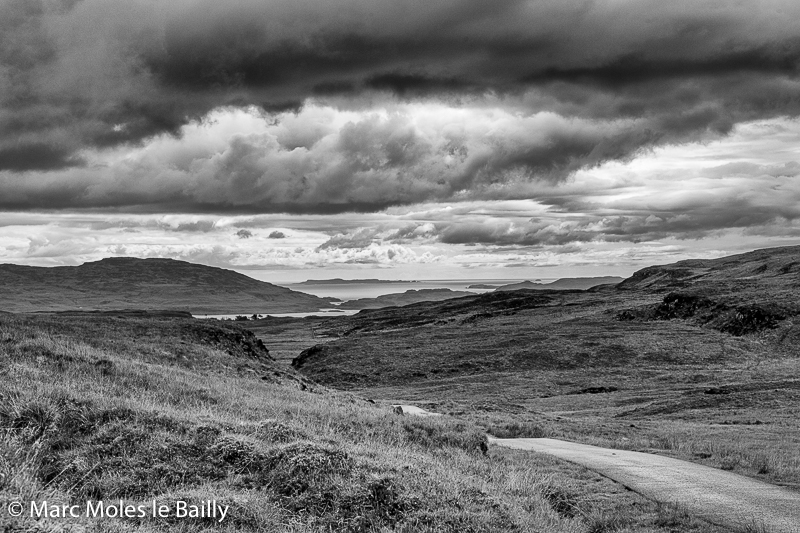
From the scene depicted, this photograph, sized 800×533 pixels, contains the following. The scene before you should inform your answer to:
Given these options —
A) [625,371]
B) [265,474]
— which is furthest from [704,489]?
[625,371]

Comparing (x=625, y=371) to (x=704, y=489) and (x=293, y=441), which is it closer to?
(x=704, y=489)

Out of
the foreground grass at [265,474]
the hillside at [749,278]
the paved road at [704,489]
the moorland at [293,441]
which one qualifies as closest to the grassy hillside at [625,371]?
the moorland at [293,441]

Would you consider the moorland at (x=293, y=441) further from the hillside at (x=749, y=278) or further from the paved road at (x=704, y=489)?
the hillside at (x=749, y=278)

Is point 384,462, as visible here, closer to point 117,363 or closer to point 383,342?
point 117,363

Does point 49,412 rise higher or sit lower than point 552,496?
higher

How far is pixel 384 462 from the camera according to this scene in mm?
11773

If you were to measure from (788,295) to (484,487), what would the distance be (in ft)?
332

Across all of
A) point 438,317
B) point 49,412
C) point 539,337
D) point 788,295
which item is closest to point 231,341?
point 49,412

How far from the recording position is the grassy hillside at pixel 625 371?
2841 centimetres

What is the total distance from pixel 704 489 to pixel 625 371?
195 feet

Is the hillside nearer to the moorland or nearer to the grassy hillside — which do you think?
the grassy hillside

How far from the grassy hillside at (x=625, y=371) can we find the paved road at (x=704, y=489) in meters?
1.33

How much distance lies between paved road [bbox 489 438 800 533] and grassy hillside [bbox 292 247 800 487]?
4.36ft

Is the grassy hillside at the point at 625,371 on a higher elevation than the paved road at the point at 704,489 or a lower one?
lower
